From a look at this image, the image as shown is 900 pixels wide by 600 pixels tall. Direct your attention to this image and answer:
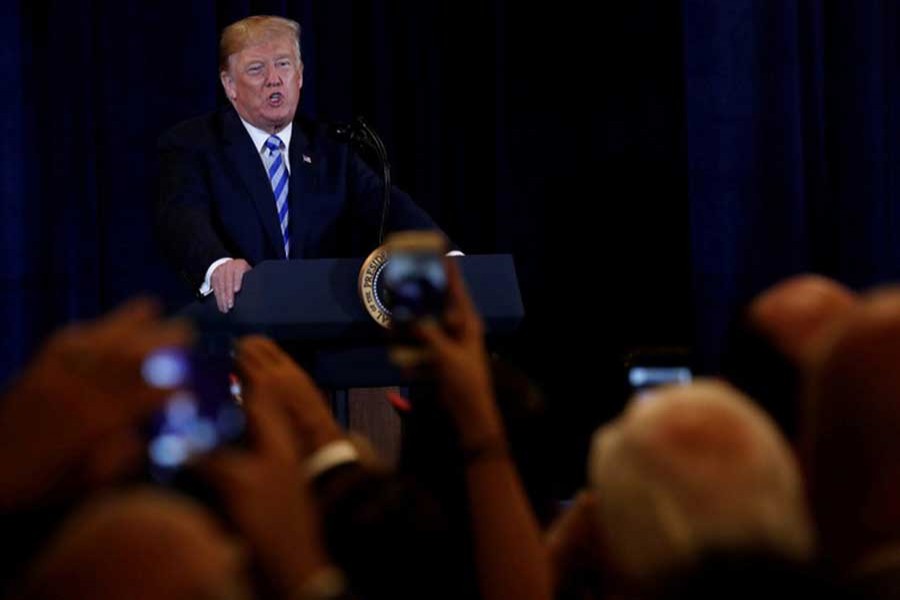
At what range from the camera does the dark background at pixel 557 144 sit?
13.8ft

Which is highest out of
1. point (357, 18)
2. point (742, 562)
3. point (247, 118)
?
point (357, 18)

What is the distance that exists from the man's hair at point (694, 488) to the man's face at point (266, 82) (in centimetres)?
283

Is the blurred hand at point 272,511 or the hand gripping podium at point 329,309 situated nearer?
the blurred hand at point 272,511

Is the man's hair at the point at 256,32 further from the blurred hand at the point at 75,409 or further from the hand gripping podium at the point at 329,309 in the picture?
the blurred hand at the point at 75,409

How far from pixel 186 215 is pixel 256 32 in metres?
0.65

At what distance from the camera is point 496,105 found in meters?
4.74

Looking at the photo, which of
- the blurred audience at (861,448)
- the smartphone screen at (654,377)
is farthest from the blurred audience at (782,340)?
the smartphone screen at (654,377)

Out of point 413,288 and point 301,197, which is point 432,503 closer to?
point 413,288

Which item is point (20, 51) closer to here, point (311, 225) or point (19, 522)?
point (311, 225)

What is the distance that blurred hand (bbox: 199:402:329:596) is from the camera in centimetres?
86

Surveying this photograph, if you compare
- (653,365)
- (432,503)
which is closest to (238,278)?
(653,365)

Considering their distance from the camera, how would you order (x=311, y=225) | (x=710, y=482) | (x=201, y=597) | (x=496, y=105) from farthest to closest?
1. (x=496, y=105)
2. (x=311, y=225)
3. (x=710, y=482)
4. (x=201, y=597)

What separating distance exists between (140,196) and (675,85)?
5.71 feet

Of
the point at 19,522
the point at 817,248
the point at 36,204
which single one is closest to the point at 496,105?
the point at 817,248
